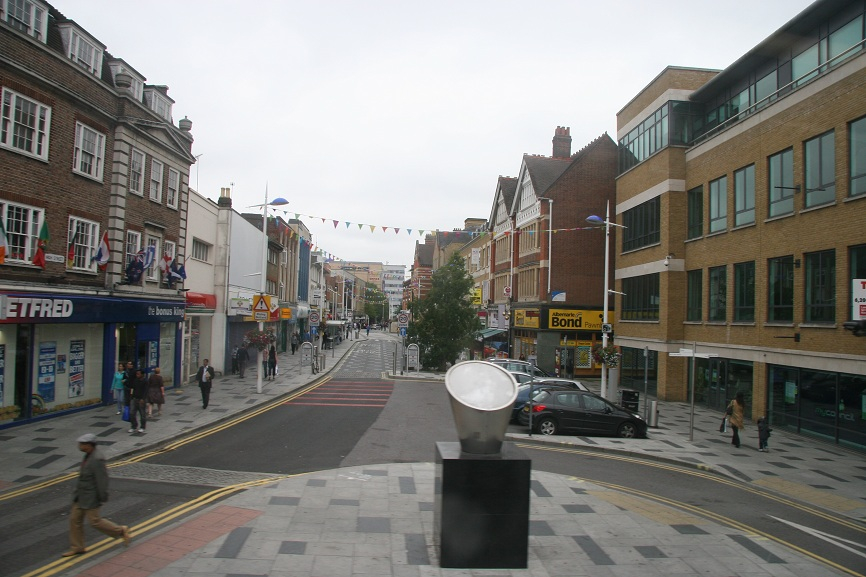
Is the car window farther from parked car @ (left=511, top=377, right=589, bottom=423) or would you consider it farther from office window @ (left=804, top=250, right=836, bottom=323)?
office window @ (left=804, top=250, right=836, bottom=323)

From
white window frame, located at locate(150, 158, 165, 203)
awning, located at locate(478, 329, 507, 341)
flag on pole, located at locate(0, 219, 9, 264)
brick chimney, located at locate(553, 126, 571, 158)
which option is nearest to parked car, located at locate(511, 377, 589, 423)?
flag on pole, located at locate(0, 219, 9, 264)

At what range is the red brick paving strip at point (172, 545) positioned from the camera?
297 inches

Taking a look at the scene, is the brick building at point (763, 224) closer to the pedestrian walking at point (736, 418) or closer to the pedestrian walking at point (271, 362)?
the pedestrian walking at point (736, 418)

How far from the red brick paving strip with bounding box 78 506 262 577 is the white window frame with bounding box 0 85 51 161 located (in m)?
12.8

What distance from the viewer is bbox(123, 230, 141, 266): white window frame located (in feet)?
73.9

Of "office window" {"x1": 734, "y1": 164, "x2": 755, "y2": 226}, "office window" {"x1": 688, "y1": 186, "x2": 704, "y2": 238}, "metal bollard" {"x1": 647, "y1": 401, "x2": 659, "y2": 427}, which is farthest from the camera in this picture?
"office window" {"x1": 688, "y1": 186, "x2": 704, "y2": 238}

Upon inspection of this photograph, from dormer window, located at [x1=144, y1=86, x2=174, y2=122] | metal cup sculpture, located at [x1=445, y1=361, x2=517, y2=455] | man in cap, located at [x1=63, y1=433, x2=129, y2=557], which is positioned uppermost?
dormer window, located at [x1=144, y1=86, x2=174, y2=122]

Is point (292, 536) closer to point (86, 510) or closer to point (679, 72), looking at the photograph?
point (86, 510)

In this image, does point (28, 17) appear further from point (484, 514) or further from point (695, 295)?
point (695, 295)

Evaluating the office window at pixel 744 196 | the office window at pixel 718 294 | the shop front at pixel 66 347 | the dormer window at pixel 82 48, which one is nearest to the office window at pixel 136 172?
the dormer window at pixel 82 48

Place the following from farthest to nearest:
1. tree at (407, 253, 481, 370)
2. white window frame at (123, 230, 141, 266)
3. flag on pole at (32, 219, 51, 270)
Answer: tree at (407, 253, 481, 370)
white window frame at (123, 230, 141, 266)
flag on pole at (32, 219, 51, 270)

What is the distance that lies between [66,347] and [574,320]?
101ft

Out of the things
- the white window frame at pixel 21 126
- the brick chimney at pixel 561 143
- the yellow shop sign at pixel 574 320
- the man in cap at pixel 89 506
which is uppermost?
the brick chimney at pixel 561 143

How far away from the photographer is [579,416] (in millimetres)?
19250
